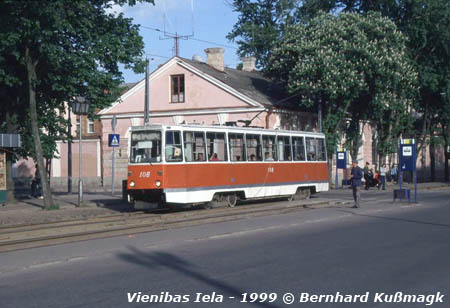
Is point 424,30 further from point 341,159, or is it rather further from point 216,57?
point 216,57

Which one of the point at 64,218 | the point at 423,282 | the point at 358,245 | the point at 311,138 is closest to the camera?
the point at 423,282

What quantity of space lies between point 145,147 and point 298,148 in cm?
839

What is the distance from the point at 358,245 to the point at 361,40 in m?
25.5

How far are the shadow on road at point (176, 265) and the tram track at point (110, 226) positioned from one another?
2.31 meters

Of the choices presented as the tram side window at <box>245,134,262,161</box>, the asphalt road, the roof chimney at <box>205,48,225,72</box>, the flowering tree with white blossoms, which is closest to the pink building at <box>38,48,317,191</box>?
the roof chimney at <box>205,48,225,72</box>

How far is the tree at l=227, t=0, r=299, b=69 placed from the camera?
188ft

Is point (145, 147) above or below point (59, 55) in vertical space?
below

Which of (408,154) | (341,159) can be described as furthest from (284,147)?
(341,159)

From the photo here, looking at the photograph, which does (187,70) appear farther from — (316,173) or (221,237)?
(221,237)

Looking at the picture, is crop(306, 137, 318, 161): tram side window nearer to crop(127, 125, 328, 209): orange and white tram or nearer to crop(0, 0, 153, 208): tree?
crop(127, 125, 328, 209): orange and white tram

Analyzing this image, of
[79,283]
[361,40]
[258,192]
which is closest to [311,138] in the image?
[258,192]

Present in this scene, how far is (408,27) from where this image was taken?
135 ft

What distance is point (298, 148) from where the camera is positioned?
26.1 m

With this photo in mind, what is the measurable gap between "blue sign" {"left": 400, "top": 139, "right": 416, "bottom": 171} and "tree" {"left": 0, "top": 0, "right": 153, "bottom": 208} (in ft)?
35.4
